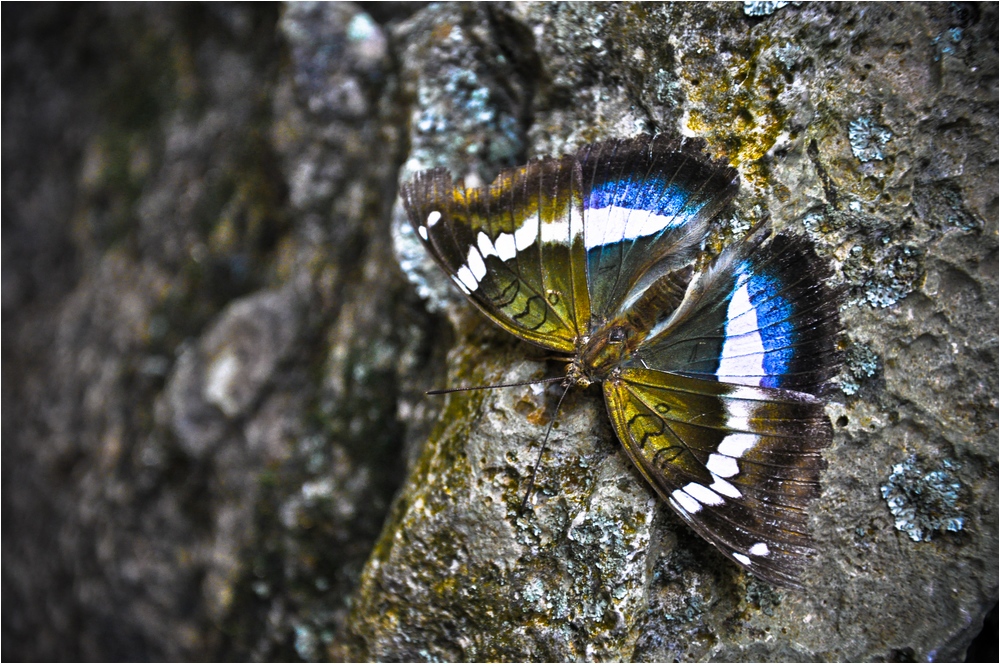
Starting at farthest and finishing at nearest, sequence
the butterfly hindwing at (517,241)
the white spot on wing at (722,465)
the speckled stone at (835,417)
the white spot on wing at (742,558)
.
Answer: the butterfly hindwing at (517,241) < the speckled stone at (835,417) < the white spot on wing at (722,465) < the white spot on wing at (742,558)

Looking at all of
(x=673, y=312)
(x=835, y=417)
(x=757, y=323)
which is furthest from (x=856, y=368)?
(x=673, y=312)

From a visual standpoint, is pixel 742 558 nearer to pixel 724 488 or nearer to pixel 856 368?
pixel 724 488

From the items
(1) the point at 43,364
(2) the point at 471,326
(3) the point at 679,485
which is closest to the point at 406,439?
(2) the point at 471,326

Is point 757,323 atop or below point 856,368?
atop

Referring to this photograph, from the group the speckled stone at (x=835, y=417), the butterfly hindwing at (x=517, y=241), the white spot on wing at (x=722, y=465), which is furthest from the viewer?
the butterfly hindwing at (x=517, y=241)

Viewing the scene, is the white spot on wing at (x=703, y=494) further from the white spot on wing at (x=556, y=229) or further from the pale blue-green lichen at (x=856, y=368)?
the white spot on wing at (x=556, y=229)

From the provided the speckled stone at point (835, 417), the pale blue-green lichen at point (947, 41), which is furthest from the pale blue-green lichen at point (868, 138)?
the pale blue-green lichen at point (947, 41)

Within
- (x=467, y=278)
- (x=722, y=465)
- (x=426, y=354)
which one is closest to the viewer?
(x=722, y=465)
